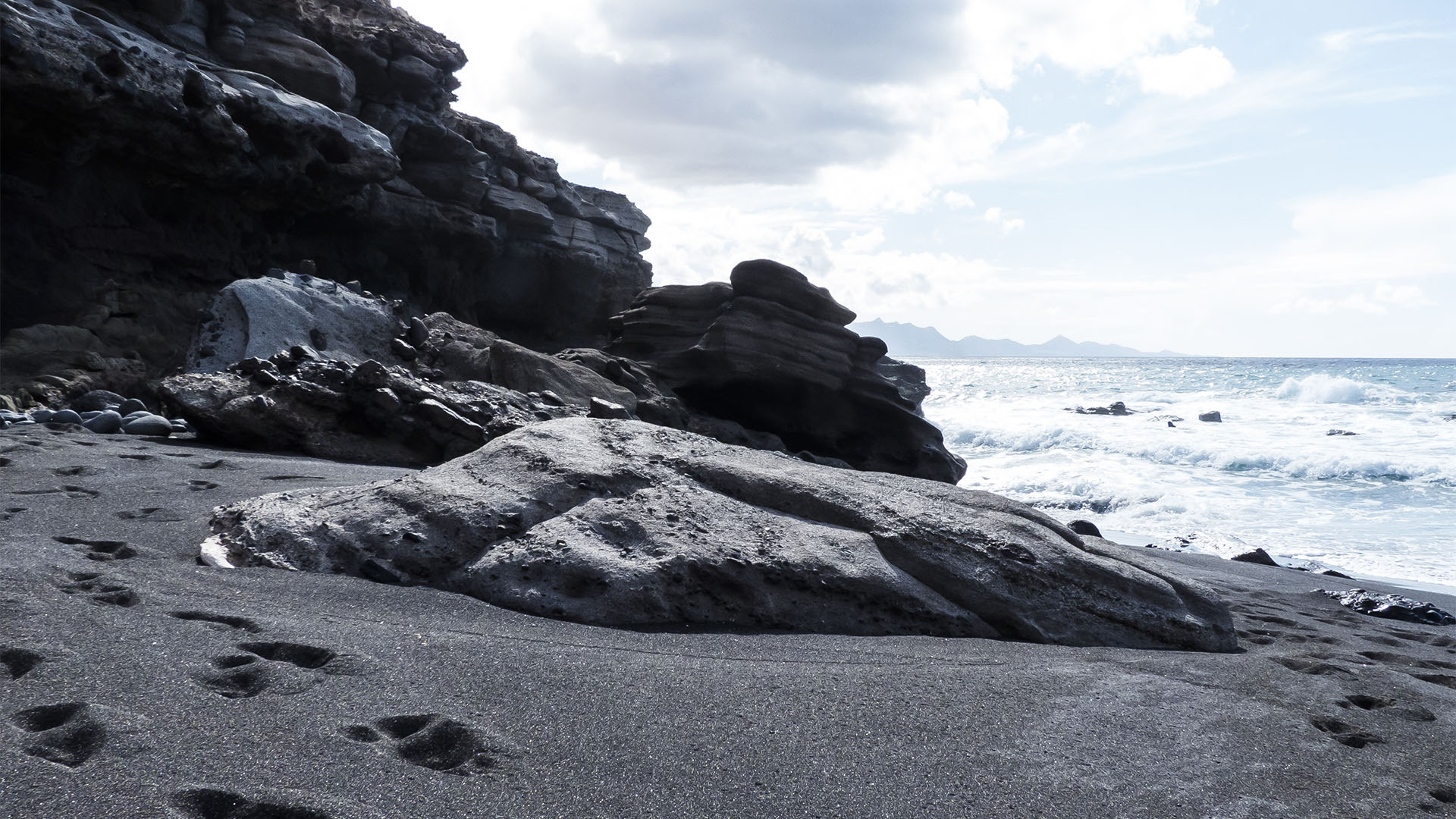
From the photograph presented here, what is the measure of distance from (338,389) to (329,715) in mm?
4832

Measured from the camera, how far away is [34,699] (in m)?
1.65

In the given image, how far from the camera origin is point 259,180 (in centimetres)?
1346

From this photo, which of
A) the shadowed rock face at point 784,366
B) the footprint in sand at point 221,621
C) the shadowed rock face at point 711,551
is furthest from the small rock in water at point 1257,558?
the footprint in sand at point 221,621

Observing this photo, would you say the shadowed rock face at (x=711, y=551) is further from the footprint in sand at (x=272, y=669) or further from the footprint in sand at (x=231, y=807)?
the footprint in sand at (x=231, y=807)

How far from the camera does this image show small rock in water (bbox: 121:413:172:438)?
614 centimetres

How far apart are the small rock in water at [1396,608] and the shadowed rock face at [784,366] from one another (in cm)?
694

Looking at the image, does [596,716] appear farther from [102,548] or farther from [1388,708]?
[1388,708]

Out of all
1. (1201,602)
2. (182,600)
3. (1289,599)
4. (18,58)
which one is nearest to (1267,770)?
(1201,602)

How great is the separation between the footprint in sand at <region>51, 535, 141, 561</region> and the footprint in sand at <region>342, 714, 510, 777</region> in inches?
62.0

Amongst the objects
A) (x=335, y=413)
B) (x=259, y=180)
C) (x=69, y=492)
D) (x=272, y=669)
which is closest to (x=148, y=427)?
(x=335, y=413)

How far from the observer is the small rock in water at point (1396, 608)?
4602mm

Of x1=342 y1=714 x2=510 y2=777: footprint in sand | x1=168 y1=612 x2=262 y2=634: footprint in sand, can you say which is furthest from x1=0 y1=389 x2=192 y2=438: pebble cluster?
x1=342 y1=714 x2=510 y2=777: footprint in sand

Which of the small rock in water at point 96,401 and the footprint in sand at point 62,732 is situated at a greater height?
the small rock in water at point 96,401

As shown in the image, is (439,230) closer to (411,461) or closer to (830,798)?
(411,461)
